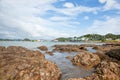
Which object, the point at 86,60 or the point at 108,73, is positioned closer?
the point at 108,73

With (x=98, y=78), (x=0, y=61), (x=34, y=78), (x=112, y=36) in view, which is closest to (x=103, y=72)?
(x=98, y=78)

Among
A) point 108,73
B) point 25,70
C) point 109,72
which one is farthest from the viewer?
point 109,72

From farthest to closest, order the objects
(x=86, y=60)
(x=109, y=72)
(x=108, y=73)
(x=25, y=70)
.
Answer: (x=86, y=60) → (x=109, y=72) → (x=108, y=73) → (x=25, y=70)

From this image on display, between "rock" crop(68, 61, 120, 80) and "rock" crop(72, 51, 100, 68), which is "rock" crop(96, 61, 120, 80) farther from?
"rock" crop(72, 51, 100, 68)

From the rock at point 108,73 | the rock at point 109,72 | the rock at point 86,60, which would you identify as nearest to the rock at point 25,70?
the rock at point 108,73

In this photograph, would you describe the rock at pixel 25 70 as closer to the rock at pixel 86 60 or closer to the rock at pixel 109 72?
the rock at pixel 109 72

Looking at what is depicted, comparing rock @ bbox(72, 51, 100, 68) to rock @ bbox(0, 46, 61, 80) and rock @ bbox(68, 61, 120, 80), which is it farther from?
rock @ bbox(0, 46, 61, 80)

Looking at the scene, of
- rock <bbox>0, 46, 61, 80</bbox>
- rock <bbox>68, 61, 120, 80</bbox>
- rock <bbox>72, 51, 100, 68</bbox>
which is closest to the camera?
rock <bbox>0, 46, 61, 80</bbox>

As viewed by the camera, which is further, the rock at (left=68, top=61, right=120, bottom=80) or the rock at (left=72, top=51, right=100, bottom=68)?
the rock at (left=72, top=51, right=100, bottom=68)

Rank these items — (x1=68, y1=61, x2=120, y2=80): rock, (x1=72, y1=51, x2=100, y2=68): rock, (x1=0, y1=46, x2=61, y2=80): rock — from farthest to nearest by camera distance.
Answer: (x1=72, y1=51, x2=100, y2=68): rock < (x1=68, y1=61, x2=120, y2=80): rock < (x1=0, y1=46, x2=61, y2=80): rock

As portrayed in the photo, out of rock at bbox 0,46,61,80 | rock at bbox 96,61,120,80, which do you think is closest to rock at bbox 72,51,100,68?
rock at bbox 96,61,120,80

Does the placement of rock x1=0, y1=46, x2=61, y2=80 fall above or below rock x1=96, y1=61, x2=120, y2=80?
above

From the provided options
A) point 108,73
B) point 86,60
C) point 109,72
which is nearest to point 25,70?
point 108,73

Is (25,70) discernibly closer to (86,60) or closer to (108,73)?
(108,73)
